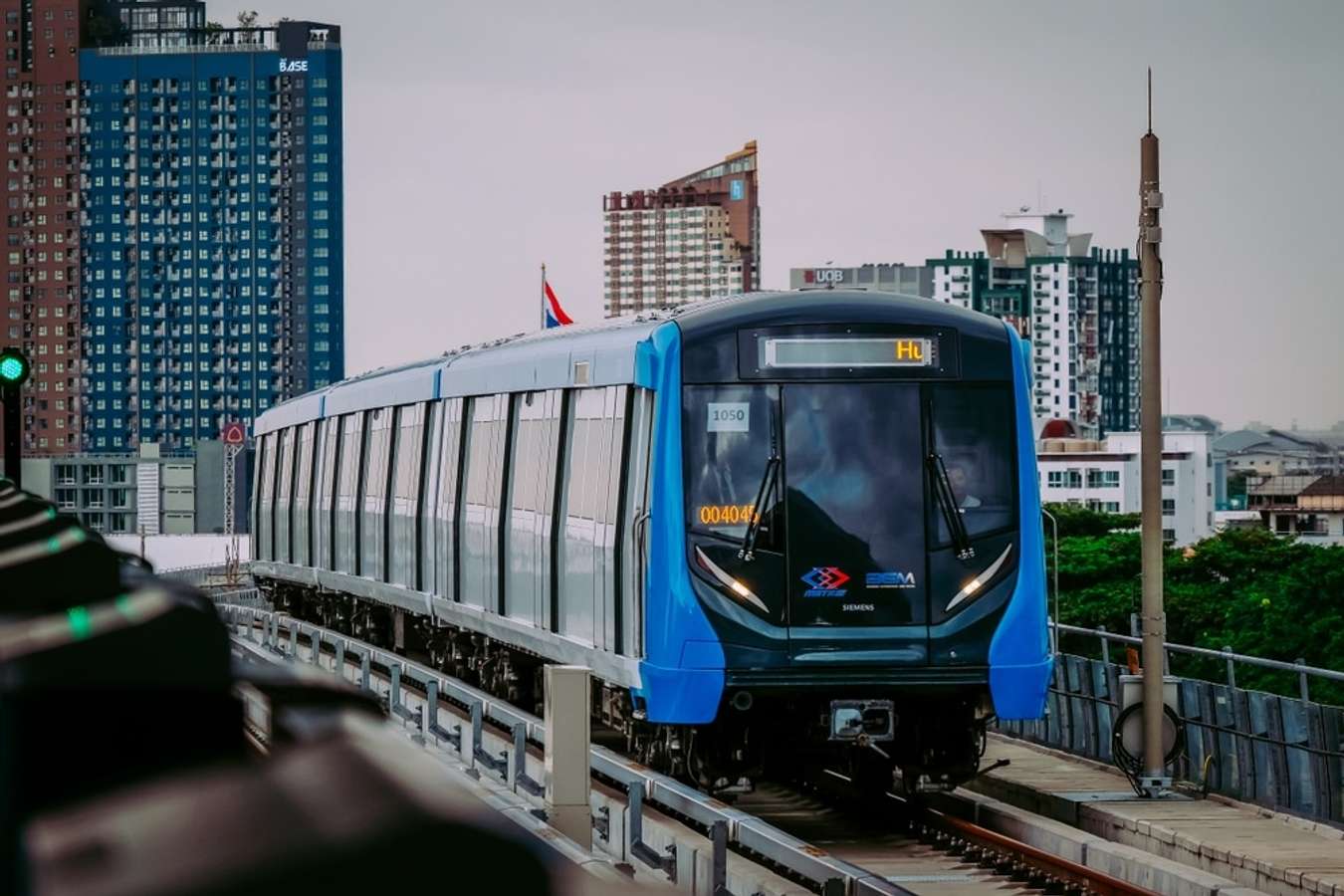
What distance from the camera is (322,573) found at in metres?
31.6

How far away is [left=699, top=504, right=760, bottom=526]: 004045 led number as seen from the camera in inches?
586

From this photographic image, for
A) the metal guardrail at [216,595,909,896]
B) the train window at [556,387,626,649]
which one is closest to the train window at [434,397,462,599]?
the metal guardrail at [216,595,909,896]

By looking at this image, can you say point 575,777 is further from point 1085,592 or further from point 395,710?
point 1085,592

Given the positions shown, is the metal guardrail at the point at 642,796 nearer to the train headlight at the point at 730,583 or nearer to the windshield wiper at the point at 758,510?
the train headlight at the point at 730,583

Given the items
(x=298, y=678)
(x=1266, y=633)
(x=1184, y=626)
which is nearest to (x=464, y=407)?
(x=298, y=678)

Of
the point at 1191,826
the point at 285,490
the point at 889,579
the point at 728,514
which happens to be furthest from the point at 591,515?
the point at 285,490

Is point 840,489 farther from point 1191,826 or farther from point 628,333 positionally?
point 1191,826

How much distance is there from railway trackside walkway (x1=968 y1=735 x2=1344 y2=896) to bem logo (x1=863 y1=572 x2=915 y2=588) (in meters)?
1.89

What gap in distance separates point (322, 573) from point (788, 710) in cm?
1719

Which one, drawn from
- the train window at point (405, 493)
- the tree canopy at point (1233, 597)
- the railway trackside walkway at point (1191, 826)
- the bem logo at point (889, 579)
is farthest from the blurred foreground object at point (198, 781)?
the tree canopy at point (1233, 597)

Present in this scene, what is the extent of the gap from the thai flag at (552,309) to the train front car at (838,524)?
1590cm

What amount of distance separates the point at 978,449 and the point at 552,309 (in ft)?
56.5

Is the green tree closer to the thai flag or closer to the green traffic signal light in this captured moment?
the thai flag

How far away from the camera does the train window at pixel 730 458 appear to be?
14875mm
